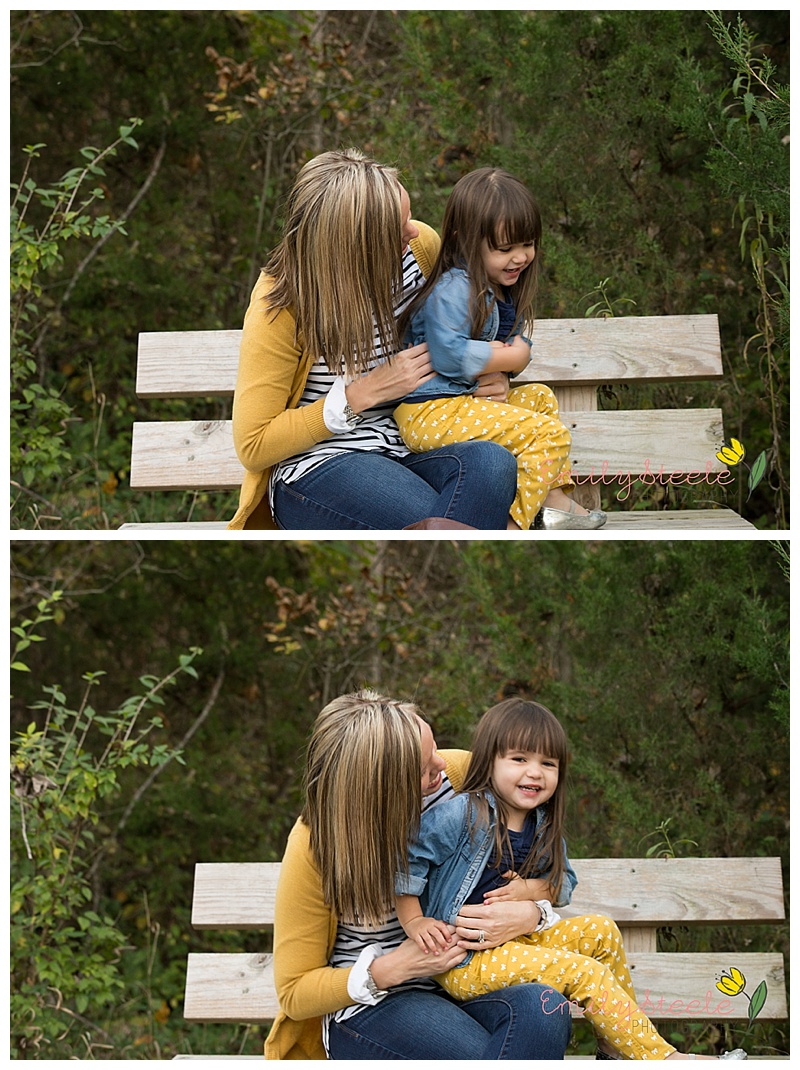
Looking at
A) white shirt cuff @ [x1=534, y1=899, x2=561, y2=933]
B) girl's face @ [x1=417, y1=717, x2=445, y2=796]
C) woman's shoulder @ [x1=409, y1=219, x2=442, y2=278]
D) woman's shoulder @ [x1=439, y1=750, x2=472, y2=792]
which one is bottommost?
white shirt cuff @ [x1=534, y1=899, x2=561, y2=933]

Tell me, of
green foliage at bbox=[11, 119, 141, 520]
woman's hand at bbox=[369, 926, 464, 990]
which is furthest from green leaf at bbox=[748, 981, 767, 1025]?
green foliage at bbox=[11, 119, 141, 520]

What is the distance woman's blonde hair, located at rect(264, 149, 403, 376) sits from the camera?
1.82 m

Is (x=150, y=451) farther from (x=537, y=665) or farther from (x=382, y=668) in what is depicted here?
(x=382, y=668)

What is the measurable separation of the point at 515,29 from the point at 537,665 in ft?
4.81

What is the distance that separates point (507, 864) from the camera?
1.86m

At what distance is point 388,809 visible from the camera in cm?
174

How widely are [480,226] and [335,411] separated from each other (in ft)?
1.16

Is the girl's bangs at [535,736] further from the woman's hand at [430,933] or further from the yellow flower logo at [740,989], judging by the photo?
the yellow flower logo at [740,989]

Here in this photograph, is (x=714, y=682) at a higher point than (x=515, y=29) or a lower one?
lower

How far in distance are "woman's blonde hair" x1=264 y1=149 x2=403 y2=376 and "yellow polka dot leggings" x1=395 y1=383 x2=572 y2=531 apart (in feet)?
0.47

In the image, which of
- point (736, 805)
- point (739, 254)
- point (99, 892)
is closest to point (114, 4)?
point (739, 254)

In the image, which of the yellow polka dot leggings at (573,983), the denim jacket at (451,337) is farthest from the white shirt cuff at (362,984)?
the denim jacket at (451,337)

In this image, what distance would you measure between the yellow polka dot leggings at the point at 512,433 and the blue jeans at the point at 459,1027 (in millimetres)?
691

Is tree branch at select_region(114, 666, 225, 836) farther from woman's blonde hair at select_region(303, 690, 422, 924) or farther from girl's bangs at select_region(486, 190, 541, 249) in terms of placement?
girl's bangs at select_region(486, 190, 541, 249)
